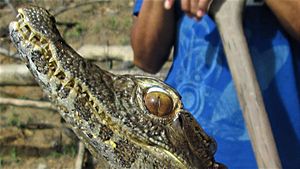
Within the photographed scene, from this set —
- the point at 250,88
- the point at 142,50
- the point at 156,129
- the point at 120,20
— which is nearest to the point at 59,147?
the point at 120,20

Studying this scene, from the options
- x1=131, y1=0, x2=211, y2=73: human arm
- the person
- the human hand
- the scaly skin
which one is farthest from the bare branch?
the scaly skin

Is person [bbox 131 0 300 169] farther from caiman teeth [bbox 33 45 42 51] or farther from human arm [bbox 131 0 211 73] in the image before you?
caiman teeth [bbox 33 45 42 51]

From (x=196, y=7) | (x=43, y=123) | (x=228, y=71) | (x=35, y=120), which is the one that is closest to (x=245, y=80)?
(x=228, y=71)

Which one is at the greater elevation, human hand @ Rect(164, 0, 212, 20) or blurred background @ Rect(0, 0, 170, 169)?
human hand @ Rect(164, 0, 212, 20)

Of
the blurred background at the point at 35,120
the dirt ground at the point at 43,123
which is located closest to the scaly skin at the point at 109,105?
the dirt ground at the point at 43,123

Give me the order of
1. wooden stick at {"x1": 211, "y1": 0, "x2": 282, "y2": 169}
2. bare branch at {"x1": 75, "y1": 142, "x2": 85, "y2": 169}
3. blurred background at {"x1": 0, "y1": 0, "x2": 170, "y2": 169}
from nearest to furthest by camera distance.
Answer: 1. wooden stick at {"x1": 211, "y1": 0, "x2": 282, "y2": 169}
2. bare branch at {"x1": 75, "y1": 142, "x2": 85, "y2": 169}
3. blurred background at {"x1": 0, "y1": 0, "x2": 170, "y2": 169}

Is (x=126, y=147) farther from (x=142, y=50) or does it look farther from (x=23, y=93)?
(x=23, y=93)

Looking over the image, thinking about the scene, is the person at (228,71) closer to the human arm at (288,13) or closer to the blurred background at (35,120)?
the human arm at (288,13)

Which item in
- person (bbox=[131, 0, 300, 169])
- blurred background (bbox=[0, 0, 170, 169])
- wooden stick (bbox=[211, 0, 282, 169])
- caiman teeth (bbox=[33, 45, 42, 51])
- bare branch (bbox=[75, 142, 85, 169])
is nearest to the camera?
caiman teeth (bbox=[33, 45, 42, 51])
